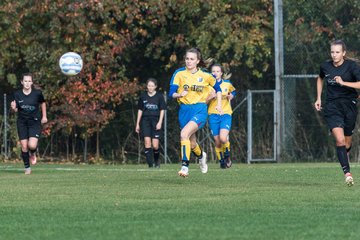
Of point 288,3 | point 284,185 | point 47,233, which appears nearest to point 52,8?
point 288,3

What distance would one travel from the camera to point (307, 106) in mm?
29906

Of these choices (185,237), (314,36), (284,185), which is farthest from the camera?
(314,36)

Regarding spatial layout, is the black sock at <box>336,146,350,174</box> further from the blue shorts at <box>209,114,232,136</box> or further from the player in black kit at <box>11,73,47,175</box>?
the blue shorts at <box>209,114,232,136</box>

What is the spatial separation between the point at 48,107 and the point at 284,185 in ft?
53.3

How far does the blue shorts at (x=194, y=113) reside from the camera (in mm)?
17609

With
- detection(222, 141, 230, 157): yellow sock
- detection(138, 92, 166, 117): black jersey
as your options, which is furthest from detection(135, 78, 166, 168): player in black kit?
detection(222, 141, 230, 157): yellow sock

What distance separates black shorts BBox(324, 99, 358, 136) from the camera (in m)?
15.5

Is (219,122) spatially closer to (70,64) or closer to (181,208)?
(70,64)

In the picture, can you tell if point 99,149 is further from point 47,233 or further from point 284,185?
point 47,233

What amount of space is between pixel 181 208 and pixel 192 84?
5974 millimetres

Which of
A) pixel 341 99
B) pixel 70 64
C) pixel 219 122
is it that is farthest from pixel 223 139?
pixel 341 99

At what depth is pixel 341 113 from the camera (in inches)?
612

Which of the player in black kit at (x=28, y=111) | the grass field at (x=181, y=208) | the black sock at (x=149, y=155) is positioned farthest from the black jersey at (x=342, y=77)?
the black sock at (x=149, y=155)

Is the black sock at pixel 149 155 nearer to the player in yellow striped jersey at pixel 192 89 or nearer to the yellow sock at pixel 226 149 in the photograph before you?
the yellow sock at pixel 226 149
